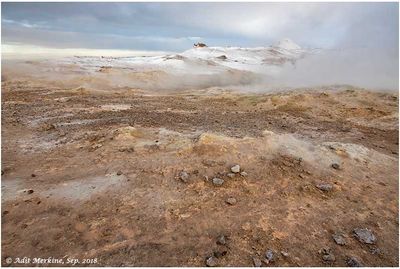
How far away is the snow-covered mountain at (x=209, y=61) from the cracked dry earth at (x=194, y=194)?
27929mm

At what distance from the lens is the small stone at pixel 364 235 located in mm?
4562

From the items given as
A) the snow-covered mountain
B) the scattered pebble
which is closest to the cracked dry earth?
the scattered pebble

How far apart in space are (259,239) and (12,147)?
6.08 metres

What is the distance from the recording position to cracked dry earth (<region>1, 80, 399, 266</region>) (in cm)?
416

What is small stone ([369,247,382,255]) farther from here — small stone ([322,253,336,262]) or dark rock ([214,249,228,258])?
dark rock ([214,249,228,258])

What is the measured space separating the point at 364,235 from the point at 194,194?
8.01 feet

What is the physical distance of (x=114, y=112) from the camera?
11.5m

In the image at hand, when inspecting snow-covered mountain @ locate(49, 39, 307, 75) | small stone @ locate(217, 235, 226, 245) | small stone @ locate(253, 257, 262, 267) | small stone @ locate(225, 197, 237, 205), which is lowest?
snow-covered mountain @ locate(49, 39, 307, 75)

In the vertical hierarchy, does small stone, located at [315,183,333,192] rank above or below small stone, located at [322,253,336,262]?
above

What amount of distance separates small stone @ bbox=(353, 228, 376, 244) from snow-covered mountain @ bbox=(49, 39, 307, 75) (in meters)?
32.1

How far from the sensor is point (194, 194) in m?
5.39

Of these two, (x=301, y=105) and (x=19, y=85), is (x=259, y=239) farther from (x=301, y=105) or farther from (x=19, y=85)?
(x=19, y=85)

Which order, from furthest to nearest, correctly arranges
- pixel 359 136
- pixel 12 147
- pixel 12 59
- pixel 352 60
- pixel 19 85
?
1. pixel 12 59
2. pixel 352 60
3. pixel 19 85
4. pixel 359 136
5. pixel 12 147

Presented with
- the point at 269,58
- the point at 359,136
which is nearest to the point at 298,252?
the point at 359,136
